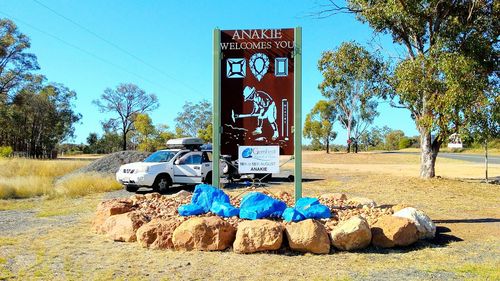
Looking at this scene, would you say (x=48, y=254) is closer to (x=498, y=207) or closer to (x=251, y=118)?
(x=251, y=118)

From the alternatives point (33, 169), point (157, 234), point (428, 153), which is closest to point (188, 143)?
point (428, 153)

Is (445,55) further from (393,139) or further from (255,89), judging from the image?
(393,139)

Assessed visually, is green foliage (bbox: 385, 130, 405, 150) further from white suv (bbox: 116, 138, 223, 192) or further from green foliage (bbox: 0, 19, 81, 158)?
white suv (bbox: 116, 138, 223, 192)

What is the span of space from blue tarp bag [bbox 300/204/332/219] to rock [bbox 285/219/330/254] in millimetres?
894

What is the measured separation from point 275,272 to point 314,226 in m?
1.19

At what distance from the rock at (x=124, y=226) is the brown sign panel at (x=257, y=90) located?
2430 millimetres

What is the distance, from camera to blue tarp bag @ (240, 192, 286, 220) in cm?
754

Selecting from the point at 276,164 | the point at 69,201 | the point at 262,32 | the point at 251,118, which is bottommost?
the point at 69,201

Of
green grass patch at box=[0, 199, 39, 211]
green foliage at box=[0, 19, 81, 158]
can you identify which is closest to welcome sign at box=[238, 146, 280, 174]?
Result: green grass patch at box=[0, 199, 39, 211]

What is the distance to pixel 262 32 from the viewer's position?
9.45 metres

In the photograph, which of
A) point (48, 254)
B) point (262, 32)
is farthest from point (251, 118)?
point (48, 254)

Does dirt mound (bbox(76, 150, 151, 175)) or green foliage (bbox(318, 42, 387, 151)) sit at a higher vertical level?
green foliage (bbox(318, 42, 387, 151))

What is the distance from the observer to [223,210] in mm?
7875

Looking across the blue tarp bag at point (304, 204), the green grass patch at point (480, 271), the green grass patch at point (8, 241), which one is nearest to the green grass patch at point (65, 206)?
the green grass patch at point (8, 241)
